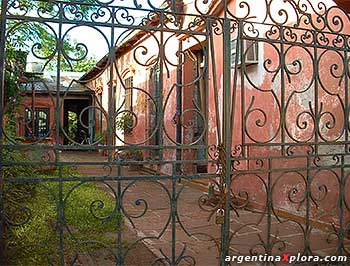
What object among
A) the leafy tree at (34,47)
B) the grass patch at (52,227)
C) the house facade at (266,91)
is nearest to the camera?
the leafy tree at (34,47)

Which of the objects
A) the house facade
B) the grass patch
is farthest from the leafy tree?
the grass patch

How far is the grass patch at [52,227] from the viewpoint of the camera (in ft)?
7.74

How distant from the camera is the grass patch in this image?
236cm

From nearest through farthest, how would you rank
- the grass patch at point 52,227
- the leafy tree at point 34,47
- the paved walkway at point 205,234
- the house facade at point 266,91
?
the leafy tree at point 34,47 → the grass patch at point 52,227 → the house facade at point 266,91 → the paved walkway at point 205,234

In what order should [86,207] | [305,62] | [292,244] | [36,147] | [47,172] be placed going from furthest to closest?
[47,172], [86,207], [305,62], [292,244], [36,147]

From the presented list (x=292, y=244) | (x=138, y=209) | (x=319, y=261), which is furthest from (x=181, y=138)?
(x=319, y=261)

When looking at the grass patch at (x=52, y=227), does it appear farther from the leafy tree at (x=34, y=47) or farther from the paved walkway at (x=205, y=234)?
the leafy tree at (x=34, y=47)

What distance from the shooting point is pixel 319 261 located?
3.04 meters

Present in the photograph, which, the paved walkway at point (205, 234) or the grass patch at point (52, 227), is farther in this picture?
the paved walkway at point (205, 234)

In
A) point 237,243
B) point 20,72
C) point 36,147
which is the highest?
point 20,72

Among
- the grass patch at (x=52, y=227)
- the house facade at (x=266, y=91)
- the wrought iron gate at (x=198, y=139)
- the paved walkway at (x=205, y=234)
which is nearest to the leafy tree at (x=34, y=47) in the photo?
the wrought iron gate at (x=198, y=139)

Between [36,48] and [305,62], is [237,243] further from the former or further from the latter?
[36,48]

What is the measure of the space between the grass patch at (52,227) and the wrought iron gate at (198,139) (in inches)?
1.0

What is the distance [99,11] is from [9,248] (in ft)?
6.00
